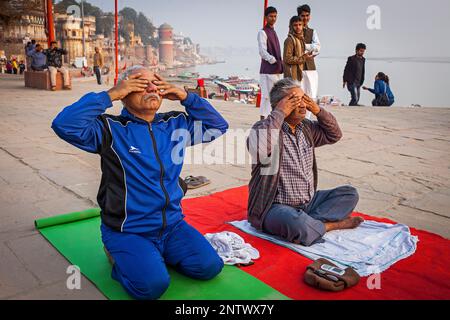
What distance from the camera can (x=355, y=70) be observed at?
10.9 meters

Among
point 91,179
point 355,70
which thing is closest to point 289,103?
point 91,179

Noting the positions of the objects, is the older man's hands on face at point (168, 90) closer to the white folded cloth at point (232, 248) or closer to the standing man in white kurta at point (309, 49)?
the white folded cloth at point (232, 248)

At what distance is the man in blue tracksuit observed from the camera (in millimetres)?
2217

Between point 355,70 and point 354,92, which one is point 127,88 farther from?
point 354,92

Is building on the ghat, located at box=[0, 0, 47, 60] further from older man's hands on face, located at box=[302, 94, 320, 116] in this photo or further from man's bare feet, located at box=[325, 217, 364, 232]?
man's bare feet, located at box=[325, 217, 364, 232]

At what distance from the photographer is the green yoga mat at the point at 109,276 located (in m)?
2.22

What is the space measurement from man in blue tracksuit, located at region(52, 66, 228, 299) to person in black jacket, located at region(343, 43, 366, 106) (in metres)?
Result: 9.34

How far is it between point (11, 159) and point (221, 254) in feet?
11.2

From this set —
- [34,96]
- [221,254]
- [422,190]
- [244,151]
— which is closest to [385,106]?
[244,151]

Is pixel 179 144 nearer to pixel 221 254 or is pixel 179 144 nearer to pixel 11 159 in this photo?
pixel 221 254

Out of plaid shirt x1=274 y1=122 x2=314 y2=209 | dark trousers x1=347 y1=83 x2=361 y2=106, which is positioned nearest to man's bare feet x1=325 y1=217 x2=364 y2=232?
plaid shirt x1=274 y1=122 x2=314 y2=209

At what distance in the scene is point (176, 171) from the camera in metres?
2.50

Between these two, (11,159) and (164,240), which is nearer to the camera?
(164,240)

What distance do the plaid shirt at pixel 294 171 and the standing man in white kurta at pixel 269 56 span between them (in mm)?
3681
